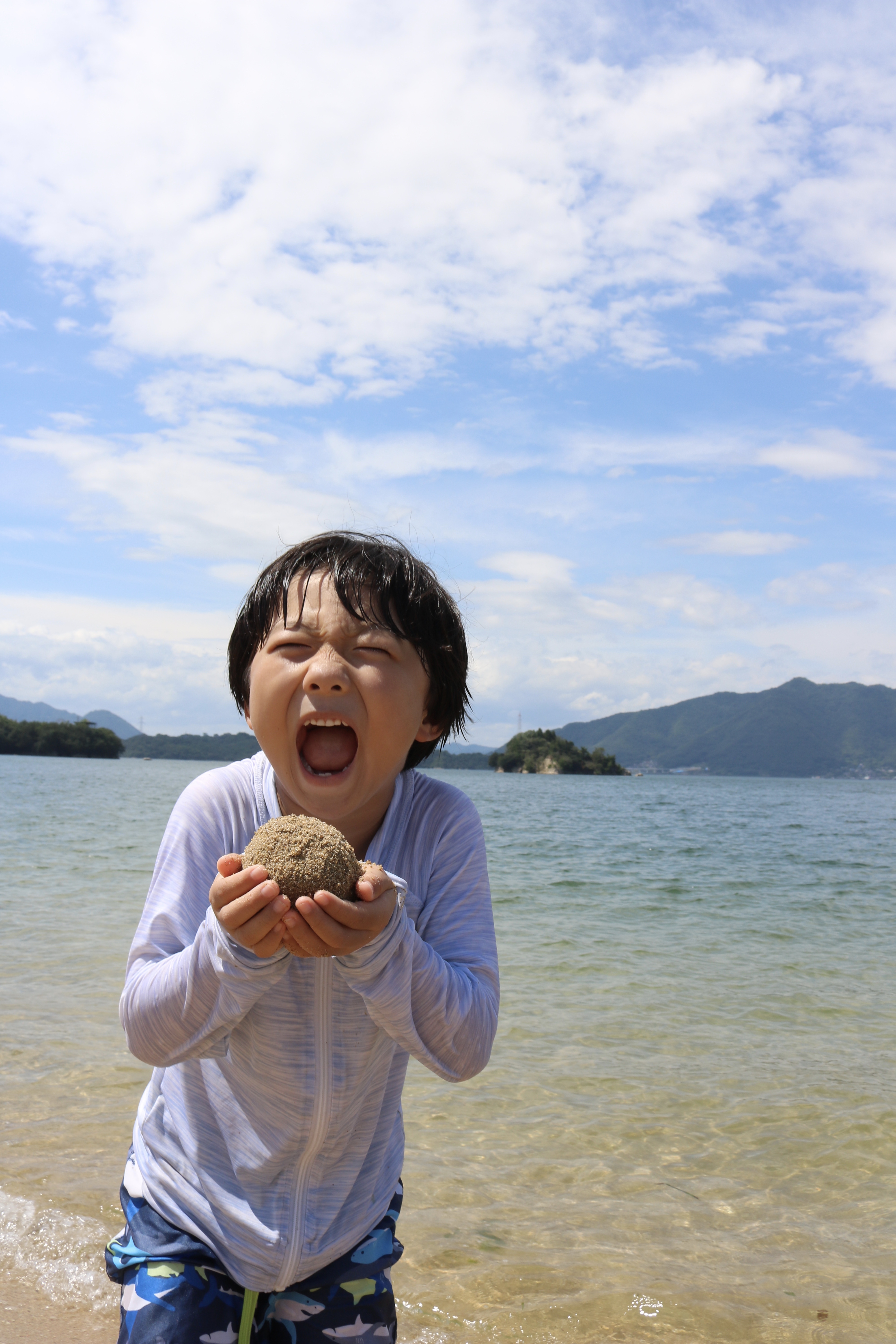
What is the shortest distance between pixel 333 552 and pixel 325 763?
52 centimetres

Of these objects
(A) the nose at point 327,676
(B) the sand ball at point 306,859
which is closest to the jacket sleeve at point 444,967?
(B) the sand ball at point 306,859

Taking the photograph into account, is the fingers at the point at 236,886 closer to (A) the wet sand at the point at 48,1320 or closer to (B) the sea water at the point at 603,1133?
(A) the wet sand at the point at 48,1320

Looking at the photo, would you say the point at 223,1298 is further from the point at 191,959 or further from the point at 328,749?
the point at 328,749

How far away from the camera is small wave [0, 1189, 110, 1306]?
10.3 ft

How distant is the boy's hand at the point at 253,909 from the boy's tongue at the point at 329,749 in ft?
1.45

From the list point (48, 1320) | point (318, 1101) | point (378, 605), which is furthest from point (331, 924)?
point (48, 1320)

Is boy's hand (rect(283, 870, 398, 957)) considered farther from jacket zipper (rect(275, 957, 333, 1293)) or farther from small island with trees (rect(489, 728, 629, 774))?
small island with trees (rect(489, 728, 629, 774))

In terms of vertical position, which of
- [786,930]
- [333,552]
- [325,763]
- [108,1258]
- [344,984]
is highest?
[333,552]

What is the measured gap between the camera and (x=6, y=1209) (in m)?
3.64

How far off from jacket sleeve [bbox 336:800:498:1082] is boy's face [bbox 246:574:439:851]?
26 cm

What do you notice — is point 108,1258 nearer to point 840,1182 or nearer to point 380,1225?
point 380,1225

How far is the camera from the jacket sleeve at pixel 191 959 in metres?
1.64

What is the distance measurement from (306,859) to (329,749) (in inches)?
17.3

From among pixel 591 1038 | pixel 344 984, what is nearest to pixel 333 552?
pixel 344 984
